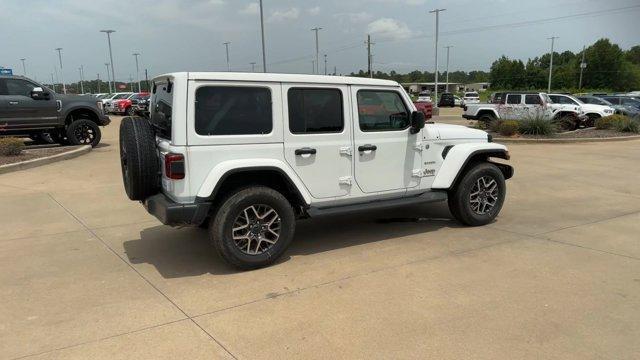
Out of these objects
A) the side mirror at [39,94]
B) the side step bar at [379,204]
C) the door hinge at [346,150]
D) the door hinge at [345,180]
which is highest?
the side mirror at [39,94]

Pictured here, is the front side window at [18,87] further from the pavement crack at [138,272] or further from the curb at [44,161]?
the pavement crack at [138,272]

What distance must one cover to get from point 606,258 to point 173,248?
4400 millimetres

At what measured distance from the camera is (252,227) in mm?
4562

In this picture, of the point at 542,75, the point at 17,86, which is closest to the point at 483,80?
the point at 542,75

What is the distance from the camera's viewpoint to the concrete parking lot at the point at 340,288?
10.8 ft

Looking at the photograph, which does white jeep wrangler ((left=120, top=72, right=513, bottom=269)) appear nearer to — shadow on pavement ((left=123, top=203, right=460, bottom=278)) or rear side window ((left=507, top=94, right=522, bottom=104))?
shadow on pavement ((left=123, top=203, right=460, bottom=278))

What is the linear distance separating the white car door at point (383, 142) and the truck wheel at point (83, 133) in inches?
444

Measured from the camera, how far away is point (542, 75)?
119m

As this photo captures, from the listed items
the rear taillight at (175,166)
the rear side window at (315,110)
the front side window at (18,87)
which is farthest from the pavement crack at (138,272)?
the front side window at (18,87)

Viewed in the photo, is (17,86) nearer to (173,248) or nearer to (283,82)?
(173,248)

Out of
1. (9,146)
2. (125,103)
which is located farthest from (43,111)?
(125,103)

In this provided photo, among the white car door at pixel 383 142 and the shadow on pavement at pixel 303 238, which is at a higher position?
the white car door at pixel 383 142

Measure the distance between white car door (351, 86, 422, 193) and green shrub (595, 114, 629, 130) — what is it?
15.6m

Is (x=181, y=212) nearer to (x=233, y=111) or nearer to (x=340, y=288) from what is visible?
(x=233, y=111)
